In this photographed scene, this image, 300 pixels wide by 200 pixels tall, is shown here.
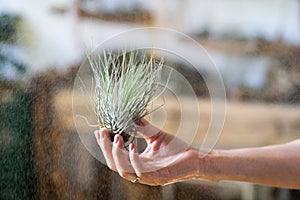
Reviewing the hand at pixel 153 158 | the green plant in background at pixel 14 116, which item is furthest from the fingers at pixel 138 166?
the green plant in background at pixel 14 116

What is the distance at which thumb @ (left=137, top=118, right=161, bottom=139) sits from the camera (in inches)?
34.9

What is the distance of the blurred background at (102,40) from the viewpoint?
929 millimetres

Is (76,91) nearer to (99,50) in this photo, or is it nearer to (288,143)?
(99,50)

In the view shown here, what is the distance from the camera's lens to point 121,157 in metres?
0.87

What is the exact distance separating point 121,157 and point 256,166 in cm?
22

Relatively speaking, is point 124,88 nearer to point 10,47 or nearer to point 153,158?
point 153,158

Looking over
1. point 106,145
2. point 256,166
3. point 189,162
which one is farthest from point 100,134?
point 256,166

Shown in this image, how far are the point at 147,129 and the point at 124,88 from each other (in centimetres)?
8

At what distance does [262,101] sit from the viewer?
0.94 m

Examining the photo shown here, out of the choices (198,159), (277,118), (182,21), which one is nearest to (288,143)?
(277,118)

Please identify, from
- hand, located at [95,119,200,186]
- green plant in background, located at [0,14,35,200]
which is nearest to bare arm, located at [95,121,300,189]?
hand, located at [95,119,200,186]

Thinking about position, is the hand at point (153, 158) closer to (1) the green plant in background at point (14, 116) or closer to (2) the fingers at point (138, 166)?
(2) the fingers at point (138, 166)

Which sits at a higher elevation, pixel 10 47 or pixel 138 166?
pixel 10 47

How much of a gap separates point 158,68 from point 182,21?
9 cm
